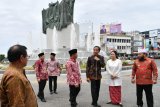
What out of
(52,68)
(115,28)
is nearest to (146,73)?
(52,68)

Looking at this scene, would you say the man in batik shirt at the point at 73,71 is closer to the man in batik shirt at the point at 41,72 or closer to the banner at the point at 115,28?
the man in batik shirt at the point at 41,72

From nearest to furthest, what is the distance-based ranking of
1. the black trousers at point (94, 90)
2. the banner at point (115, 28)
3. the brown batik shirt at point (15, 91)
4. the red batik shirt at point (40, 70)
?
the brown batik shirt at point (15, 91), the black trousers at point (94, 90), the red batik shirt at point (40, 70), the banner at point (115, 28)

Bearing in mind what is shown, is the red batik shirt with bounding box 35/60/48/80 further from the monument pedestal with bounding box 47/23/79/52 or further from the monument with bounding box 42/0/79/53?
the monument pedestal with bounding box 47/23/79/52

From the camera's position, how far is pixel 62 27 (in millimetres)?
34469

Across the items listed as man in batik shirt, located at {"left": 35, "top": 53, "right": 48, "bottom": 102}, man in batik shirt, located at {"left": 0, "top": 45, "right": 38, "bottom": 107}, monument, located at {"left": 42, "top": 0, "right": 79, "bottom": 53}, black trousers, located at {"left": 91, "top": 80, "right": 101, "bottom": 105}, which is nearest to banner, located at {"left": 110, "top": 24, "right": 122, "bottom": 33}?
monument, located at {"left": 42, "top": 0, "right": 79, "bottom": 53}

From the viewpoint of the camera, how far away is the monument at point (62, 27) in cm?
3450

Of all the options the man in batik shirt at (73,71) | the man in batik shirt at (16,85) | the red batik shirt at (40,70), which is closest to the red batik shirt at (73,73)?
the man in batik shirt at (73,71)

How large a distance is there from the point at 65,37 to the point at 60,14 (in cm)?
223

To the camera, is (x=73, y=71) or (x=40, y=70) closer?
(x=73, y=71)

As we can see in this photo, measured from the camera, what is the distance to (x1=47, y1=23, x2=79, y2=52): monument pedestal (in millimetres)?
34531

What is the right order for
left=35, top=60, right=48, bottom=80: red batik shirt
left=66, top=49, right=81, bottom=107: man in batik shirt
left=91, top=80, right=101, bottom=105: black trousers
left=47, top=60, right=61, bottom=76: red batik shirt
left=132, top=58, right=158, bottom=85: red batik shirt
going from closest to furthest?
left=132, top=58, right=158, bottom=85: red batik shirt, left=66, top=49, right=81, bottom=107: man in batik shirt, left=91, top=80, right=101, bottom=105: black trousers, left=35, top=60, right=48, bottom=80: red batik shirt, left=47, top=60, right=61, bottom=76: red batik shirt

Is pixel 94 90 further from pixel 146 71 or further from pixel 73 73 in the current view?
pixel 146 71

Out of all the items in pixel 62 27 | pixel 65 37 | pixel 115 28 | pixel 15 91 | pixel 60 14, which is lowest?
pixel 15 91

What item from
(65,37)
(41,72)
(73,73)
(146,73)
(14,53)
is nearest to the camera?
(14,53)
